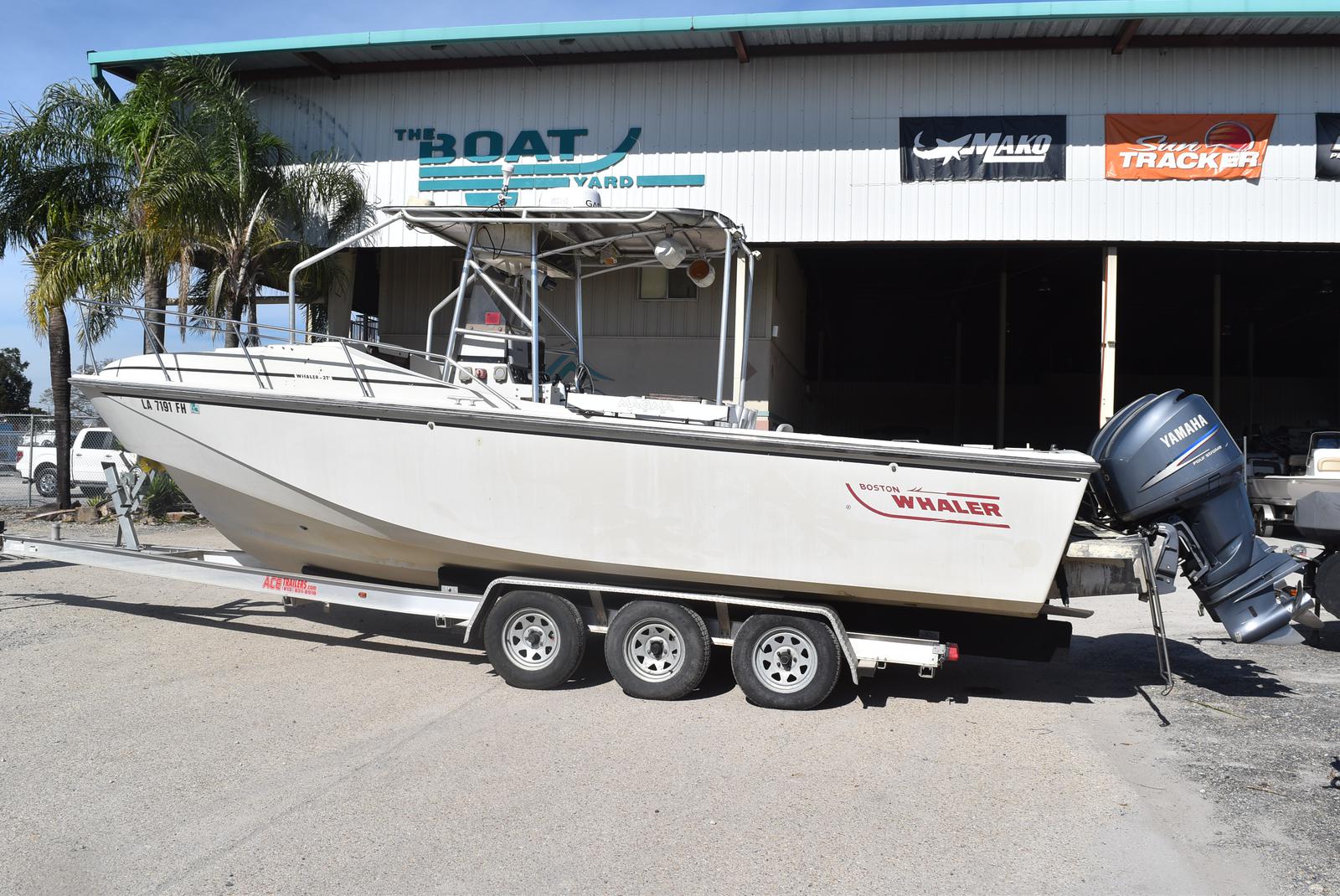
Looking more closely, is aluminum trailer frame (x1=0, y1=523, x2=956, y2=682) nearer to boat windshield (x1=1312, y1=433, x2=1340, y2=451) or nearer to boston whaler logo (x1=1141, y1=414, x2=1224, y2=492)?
boston whaler logo (x1=1141, y1=414, x2=1224, y2=492)

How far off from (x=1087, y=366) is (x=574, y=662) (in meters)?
29.6

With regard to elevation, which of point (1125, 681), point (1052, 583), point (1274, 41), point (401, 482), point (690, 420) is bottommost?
point (1125, 681)

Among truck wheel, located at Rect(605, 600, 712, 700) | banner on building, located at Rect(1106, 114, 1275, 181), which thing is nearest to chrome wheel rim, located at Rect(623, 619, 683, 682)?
truck wheel, located at Rect(605, 600, 712, 700)

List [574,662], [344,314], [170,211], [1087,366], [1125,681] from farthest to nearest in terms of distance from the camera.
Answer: [1087,366]
[344,314]
[170,211]
[1125,681]
[574,662]

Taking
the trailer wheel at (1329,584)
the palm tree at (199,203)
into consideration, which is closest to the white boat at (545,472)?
the trailer wheel at (1329,584)

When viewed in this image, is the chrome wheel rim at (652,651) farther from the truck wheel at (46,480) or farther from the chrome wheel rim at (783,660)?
the truck wheel at (46,480)

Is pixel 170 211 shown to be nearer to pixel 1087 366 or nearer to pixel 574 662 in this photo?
pixel 574 662

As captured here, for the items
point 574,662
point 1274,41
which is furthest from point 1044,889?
point 1274,41

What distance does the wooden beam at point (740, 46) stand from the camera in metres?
13.5

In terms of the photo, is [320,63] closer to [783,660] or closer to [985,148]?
[985,148]

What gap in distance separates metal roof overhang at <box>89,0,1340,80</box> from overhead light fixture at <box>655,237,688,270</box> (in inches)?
323

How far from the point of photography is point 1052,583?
17.4 feet

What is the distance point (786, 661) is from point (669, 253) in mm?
2812

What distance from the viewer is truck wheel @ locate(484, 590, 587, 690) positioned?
564cm
